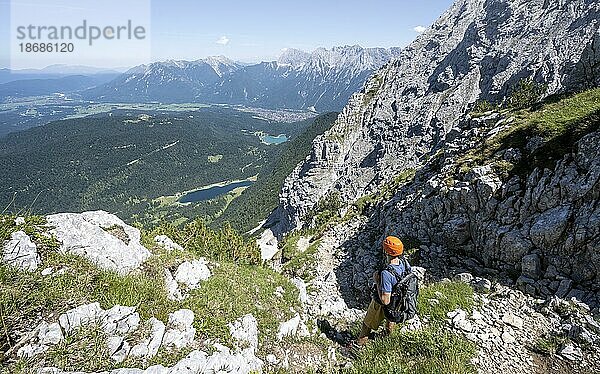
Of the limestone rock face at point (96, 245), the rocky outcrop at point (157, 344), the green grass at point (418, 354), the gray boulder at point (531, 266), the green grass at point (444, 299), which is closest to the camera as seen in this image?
the rocky outcrop at point (157, 344)

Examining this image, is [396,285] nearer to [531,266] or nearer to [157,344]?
[157,344]

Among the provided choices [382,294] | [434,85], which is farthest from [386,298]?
[434,85]

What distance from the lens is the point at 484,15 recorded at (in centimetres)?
11131

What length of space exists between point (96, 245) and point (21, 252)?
2402 mm

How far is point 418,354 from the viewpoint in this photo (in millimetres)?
8641

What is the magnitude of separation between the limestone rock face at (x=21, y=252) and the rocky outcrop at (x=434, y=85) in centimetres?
7287

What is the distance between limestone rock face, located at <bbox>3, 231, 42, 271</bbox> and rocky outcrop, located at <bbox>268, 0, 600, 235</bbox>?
72.9 meters

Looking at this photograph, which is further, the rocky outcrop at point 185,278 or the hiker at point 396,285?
the rocky outcrop at point 185,278

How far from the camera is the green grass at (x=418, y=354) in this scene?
7.97 m

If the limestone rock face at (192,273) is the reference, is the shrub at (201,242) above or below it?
below

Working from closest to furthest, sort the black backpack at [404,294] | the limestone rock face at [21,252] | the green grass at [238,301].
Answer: the limestone rock face at [21,252] → the black backpack at [404,294] → the green grass at [238,301]

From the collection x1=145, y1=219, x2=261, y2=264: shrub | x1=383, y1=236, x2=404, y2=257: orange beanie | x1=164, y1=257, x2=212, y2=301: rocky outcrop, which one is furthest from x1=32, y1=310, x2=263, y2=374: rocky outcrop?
x1=145, y1=219, x2=261, y2=264: shrub

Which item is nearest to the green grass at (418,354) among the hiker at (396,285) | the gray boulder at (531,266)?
the hiker at (396,285)

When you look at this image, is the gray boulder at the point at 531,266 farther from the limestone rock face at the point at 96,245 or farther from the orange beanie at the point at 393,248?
the limestone rock face at the point at 96,245
